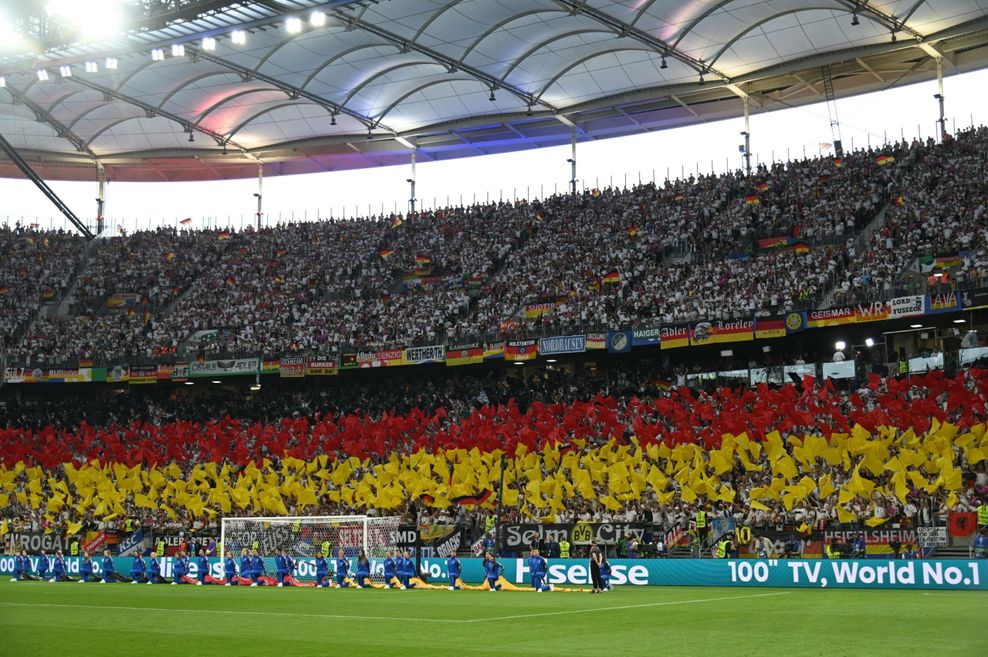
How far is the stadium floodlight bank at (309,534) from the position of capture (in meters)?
34.8

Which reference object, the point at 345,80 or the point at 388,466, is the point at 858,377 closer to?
the point at 388,466

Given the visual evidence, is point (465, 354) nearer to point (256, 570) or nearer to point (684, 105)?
point (256, 570)

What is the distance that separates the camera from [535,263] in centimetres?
5219

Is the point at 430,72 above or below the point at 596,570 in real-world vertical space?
above

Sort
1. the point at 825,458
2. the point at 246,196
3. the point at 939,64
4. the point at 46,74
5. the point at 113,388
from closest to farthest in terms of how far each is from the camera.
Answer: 1. the point at 825,458
2. the point at 46,74
3. the point at 939,64
4. the point at 113,388
5. the point at 246,196

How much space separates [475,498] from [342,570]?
21.2ft

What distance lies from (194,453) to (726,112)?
30.6 m

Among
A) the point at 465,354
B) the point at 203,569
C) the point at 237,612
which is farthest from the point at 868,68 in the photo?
the point at 237,612

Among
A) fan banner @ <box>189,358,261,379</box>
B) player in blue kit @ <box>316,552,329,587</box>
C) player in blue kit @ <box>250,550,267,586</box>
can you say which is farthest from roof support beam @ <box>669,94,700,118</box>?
player in blue kit @ <box>250,550,267,586</box>

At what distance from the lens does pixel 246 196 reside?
69.6 metres

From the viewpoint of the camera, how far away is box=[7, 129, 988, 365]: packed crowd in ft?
141

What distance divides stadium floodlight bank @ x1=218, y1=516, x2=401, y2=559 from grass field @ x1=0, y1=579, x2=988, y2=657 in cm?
754

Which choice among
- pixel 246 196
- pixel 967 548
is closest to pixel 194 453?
pixel 246 196

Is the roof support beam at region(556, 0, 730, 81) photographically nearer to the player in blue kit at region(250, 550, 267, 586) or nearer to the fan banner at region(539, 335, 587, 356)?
the fan banner at region(539, 335, 587, 356)
